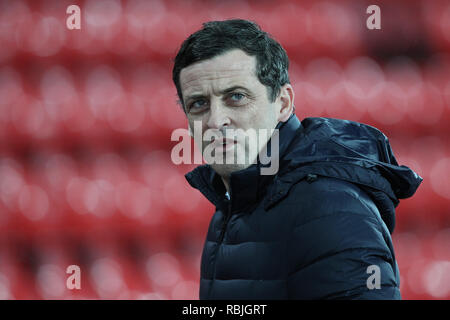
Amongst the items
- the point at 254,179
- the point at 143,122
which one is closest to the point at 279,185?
the point at 254,179

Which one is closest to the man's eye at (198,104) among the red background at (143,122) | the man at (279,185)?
the man at (279,185)

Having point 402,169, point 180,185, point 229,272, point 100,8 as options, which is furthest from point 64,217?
point 402,169

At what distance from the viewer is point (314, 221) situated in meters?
0.42

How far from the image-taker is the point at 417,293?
60.1 inches

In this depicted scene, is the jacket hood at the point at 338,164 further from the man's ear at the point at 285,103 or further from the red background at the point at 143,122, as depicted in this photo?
the red background at the point at 143,122

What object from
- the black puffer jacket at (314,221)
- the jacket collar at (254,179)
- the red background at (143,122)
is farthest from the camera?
the red background at (143,122)

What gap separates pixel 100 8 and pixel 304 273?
5.64ft

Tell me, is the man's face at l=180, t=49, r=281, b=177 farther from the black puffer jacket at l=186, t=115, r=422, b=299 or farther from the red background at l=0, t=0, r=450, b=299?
the red background at l=0, t=0, r=450, b=299

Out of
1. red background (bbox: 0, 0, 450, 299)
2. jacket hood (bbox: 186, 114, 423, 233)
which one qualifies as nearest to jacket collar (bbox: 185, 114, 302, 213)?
jacket hood (bbox: 186, 114, 423, 233)

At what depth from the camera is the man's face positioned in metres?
0.52

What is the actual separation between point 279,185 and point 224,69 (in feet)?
0.44

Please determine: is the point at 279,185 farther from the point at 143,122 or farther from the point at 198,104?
the point at 143,122

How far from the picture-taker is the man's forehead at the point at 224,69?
20.2 inches

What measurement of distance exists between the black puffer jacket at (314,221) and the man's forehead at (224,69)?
0.22 feet
